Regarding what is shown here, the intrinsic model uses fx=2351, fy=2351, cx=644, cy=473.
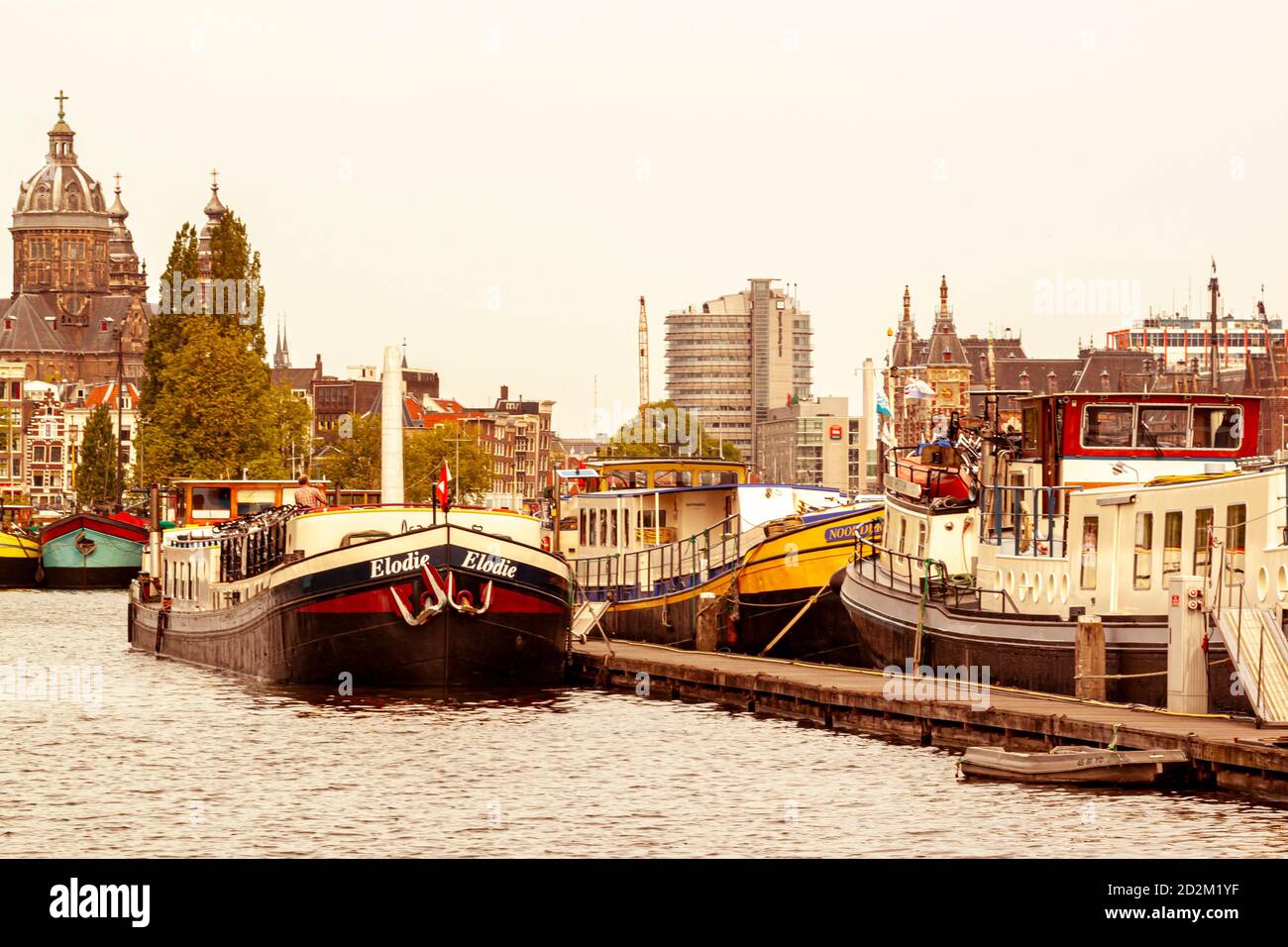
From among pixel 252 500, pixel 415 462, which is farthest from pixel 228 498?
pixel 415 462

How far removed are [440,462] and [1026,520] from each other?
112769mm

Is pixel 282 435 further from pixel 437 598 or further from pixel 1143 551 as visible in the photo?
pixel 1143 551

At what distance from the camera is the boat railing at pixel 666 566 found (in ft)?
195

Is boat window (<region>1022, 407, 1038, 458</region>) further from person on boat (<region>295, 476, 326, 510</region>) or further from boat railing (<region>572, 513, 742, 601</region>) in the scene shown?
person on boat (<region>295, 476, 326, 510</region>)

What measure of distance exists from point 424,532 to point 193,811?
12.8 m

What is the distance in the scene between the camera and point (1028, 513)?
143 feet

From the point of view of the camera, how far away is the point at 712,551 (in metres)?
62.1

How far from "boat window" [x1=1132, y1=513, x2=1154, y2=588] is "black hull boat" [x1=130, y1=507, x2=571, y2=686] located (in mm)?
13395

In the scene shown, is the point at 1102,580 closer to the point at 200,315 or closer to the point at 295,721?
the point at 295,721

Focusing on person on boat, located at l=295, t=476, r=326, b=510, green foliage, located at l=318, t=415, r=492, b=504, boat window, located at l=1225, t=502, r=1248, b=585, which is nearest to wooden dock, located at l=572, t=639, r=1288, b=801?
boat window, located at l=1225, t=502, r=1248, b=585

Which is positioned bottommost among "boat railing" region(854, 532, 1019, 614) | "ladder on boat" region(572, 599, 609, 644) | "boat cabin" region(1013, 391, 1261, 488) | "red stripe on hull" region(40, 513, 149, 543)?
"red stripe on hull" region(40, 513, 149, 543)

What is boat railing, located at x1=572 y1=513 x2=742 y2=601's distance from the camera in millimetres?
59500

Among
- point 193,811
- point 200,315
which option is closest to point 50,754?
point 193,811

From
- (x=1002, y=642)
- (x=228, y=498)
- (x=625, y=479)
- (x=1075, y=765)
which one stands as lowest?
(x=1075, y=765)
